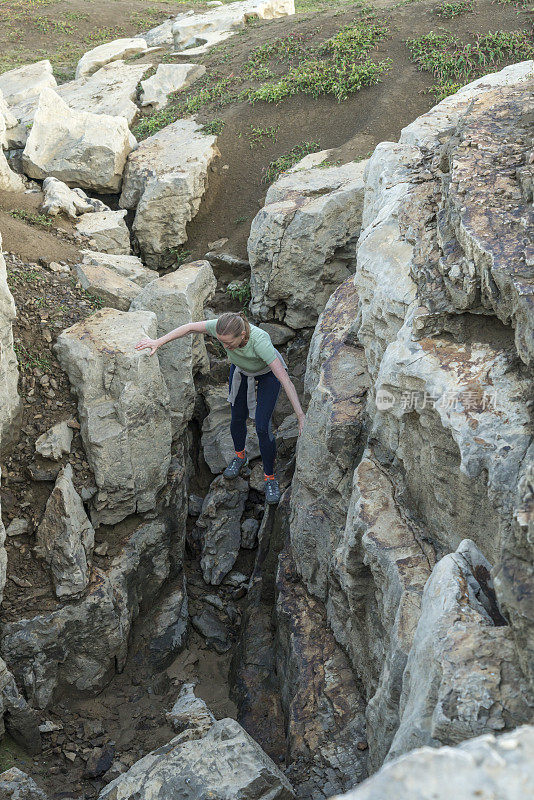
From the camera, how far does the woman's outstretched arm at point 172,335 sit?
6.76m

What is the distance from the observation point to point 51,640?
6438mm

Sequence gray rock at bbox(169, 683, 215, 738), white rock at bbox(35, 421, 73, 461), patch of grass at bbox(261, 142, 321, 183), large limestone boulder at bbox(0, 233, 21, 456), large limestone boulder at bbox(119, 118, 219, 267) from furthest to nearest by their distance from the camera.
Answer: patch of grass at bbox(261, 142, 321, 183), large limestone boulder at bbox(119, 118, 219, 267), white rock at bbox(35, 421, 73, 461), large limestone boulder at bbox(0, 233, 21, 456), gray rock at bbox(169, 683, 215, 738)

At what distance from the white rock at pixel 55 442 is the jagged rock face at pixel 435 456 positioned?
7.71 feet

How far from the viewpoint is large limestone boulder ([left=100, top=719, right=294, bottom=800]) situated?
15.7ft

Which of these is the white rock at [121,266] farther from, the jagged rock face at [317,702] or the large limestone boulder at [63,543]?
the jagged rock face at [317,702]

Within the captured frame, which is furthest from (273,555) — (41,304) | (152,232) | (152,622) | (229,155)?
(229,155)

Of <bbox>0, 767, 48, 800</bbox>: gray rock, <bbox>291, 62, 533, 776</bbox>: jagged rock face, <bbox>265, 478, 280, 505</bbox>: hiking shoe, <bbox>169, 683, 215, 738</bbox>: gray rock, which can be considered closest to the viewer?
<bbox>291, 62, 533, 776</bbox>: jagged rock face

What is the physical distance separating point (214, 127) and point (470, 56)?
4.75 metres

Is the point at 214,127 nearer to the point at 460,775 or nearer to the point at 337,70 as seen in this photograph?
the point at 337,70

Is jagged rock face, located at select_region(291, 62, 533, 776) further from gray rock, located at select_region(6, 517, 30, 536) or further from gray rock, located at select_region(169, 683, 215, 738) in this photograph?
gray rock, located at select_region(6, 517, 30, 536)

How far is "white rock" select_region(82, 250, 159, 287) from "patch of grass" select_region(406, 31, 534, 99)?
6273mm

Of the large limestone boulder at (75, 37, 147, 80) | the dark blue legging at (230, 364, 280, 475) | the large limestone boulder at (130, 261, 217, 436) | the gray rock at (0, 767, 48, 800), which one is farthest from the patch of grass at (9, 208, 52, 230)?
the large limestone boulder at (75, 37, 147, 80)

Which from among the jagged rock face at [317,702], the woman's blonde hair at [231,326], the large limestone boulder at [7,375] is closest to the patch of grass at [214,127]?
the large limestone boulder at [7,375]

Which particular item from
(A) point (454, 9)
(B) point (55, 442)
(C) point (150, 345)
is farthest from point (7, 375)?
(A) point (454, 9)
